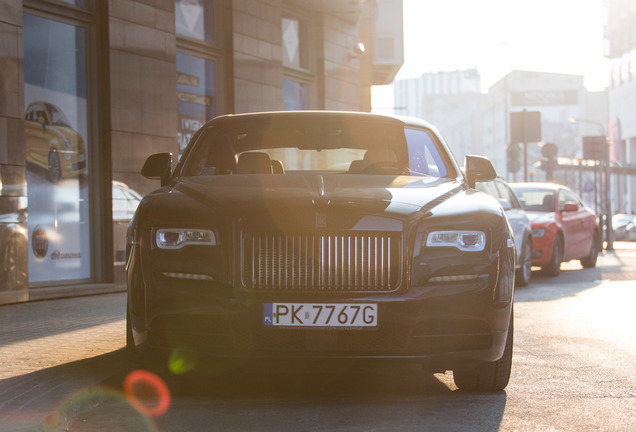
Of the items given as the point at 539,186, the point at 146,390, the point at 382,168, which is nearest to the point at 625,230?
the point at 539,186

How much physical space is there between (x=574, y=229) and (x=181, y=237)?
13043 mm

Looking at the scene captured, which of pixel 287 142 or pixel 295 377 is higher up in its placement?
pixel 287 142

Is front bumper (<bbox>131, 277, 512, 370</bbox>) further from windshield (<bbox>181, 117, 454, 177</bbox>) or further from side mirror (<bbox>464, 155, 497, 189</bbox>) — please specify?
side mirror (<bbox>464, 155, 497, 189</bbox>)

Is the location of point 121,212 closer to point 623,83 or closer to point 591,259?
point 591,259

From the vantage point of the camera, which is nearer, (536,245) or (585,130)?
(536,245)

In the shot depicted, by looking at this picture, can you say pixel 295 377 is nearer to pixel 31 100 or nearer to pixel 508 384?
pixel 508 384

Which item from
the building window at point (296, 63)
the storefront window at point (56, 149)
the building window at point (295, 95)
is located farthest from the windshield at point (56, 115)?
the building window at point (295, 95)

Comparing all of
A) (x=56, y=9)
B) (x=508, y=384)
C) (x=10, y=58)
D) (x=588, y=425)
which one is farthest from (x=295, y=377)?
(x=56, y=9)

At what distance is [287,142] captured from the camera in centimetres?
713

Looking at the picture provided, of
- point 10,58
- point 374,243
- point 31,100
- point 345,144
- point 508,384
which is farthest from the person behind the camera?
point 31,100

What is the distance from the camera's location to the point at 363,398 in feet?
18.3

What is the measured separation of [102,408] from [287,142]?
2485 millimetres

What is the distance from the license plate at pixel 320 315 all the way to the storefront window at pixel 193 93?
37.0ft

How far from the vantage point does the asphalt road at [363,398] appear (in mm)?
4891
